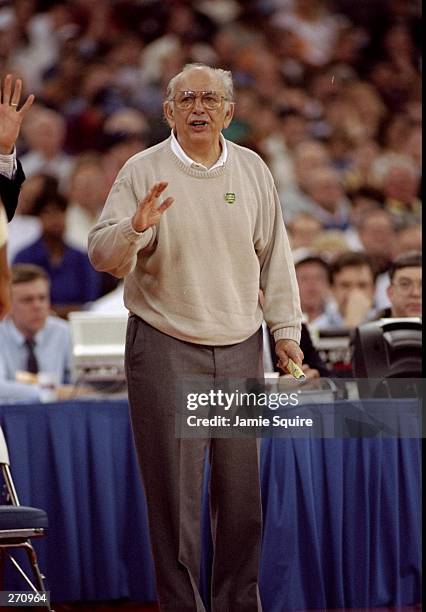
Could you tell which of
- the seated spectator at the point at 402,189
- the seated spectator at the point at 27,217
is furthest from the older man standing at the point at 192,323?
the seated spectator at the point at 402,189

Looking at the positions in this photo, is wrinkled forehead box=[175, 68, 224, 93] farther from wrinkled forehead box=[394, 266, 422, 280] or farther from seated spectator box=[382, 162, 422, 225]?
seated spectator box=[382, 162, 422, 225]

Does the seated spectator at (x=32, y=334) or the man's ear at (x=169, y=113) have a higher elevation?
the man's ear at (x=169, y=113)

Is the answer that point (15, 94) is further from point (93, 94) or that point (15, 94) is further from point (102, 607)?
point (93, 94)

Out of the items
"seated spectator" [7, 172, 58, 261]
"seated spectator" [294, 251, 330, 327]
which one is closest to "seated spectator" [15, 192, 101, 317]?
"seated spectator" [7, 172, 58, 261]

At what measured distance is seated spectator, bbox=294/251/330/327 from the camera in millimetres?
6180

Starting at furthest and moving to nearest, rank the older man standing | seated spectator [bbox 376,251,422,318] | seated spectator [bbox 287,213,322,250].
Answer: seated spectator [bbox 287,213,322,250] < seated spectator [bbox 376,251,422,318] < the older man standing

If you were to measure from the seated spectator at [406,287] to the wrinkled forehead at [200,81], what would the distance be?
2005 millimetres

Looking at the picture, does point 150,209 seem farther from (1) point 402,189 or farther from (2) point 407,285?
(1) point 402,189

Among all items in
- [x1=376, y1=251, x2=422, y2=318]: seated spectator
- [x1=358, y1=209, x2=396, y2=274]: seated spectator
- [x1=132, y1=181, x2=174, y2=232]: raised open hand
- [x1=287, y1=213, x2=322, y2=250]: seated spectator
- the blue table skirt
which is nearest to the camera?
[x1=132, y1=181, x2=174, y2=232]: raised open hand

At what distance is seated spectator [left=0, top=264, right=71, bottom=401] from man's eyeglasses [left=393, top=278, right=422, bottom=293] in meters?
1.86

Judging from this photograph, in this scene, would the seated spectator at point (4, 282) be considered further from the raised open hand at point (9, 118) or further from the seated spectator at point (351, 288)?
the seated spectator at point (351, 288)

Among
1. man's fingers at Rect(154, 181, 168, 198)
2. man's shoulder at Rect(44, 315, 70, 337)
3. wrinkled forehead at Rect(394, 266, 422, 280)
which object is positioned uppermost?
man's fingers at Rect(154, 181, 168, 198)

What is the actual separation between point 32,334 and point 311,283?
144cm

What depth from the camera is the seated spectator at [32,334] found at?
6059 mm
